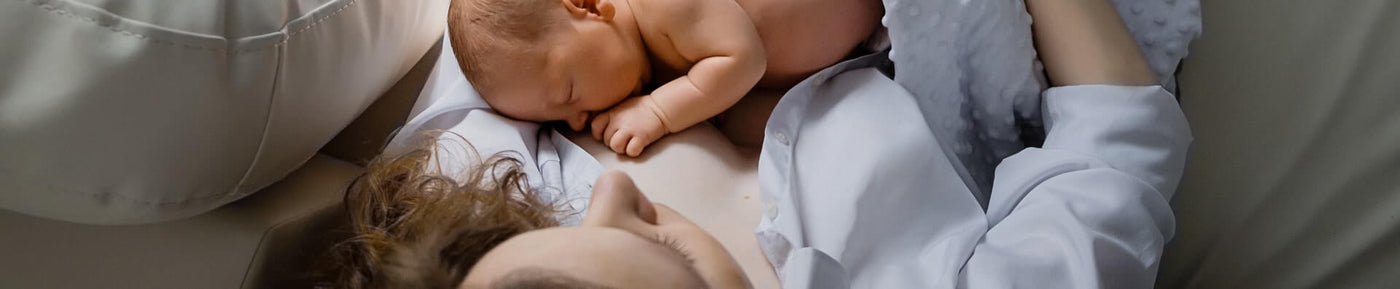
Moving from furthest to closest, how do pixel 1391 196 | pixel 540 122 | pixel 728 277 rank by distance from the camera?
pixel 540 122, pixel 1391 196, pixel 728 277

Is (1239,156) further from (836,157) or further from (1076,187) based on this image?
(836,157)

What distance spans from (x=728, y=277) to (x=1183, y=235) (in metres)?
0.51

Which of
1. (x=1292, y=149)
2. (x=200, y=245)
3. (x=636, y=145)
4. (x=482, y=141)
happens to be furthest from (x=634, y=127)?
(x=1292, y=149)

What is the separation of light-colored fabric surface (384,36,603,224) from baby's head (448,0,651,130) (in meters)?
0.02

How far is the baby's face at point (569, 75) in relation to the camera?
817 millimetres

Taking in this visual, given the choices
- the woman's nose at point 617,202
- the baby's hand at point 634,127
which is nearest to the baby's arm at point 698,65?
the baby's hand at point 634,127

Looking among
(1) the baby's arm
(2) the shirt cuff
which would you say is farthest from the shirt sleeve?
(1) the baby's arm

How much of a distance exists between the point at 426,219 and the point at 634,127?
0.24 meters

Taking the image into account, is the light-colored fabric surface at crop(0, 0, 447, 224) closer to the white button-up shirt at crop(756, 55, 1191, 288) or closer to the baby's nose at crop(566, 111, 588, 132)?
the baby's nose at crop(566, 111, 588, 132)

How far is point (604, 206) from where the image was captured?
0.58 m

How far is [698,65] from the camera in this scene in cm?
85

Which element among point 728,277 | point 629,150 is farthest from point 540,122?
point 728,277

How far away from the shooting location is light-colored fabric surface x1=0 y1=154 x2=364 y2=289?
0.67m

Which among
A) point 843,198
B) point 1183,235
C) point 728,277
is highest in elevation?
point 728,277
